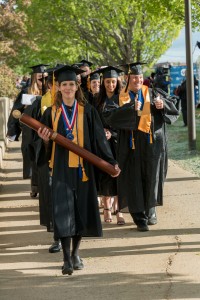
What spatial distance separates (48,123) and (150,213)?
2.48m

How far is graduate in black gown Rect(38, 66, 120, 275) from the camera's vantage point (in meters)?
7.27

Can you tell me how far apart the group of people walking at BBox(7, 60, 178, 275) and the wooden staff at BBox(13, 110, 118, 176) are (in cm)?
6

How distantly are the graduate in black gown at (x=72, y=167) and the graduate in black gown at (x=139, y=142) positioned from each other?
68.7 inches

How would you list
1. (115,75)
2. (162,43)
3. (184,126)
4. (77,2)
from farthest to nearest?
(162,43) < (77,2) < (184,126) < (115,75)

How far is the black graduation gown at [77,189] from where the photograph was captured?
7262 mm

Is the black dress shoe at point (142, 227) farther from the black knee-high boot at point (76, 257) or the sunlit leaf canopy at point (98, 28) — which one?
the sunlit leaf canopy at point (98, 28)

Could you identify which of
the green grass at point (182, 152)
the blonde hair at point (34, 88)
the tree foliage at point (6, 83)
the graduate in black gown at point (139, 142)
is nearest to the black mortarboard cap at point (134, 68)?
the graduate in black gown at point (139, 142)

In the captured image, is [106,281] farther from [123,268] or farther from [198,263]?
[198,263]

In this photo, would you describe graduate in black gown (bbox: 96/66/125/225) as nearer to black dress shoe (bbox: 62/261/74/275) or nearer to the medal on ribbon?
the medal on ribbon

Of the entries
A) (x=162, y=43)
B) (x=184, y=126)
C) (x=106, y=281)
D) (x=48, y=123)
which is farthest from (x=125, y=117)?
(x=162, y=43)

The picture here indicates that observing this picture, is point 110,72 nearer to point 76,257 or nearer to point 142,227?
point 142,227

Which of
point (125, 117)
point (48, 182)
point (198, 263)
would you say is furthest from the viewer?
point (125, 117)

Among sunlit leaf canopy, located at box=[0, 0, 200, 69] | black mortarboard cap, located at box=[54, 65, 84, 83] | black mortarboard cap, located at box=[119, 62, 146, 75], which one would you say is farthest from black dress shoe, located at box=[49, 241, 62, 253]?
sunlit leaf canopy, located at box=[0, 0, 200, 69]

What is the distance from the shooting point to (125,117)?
9180 millimetres
